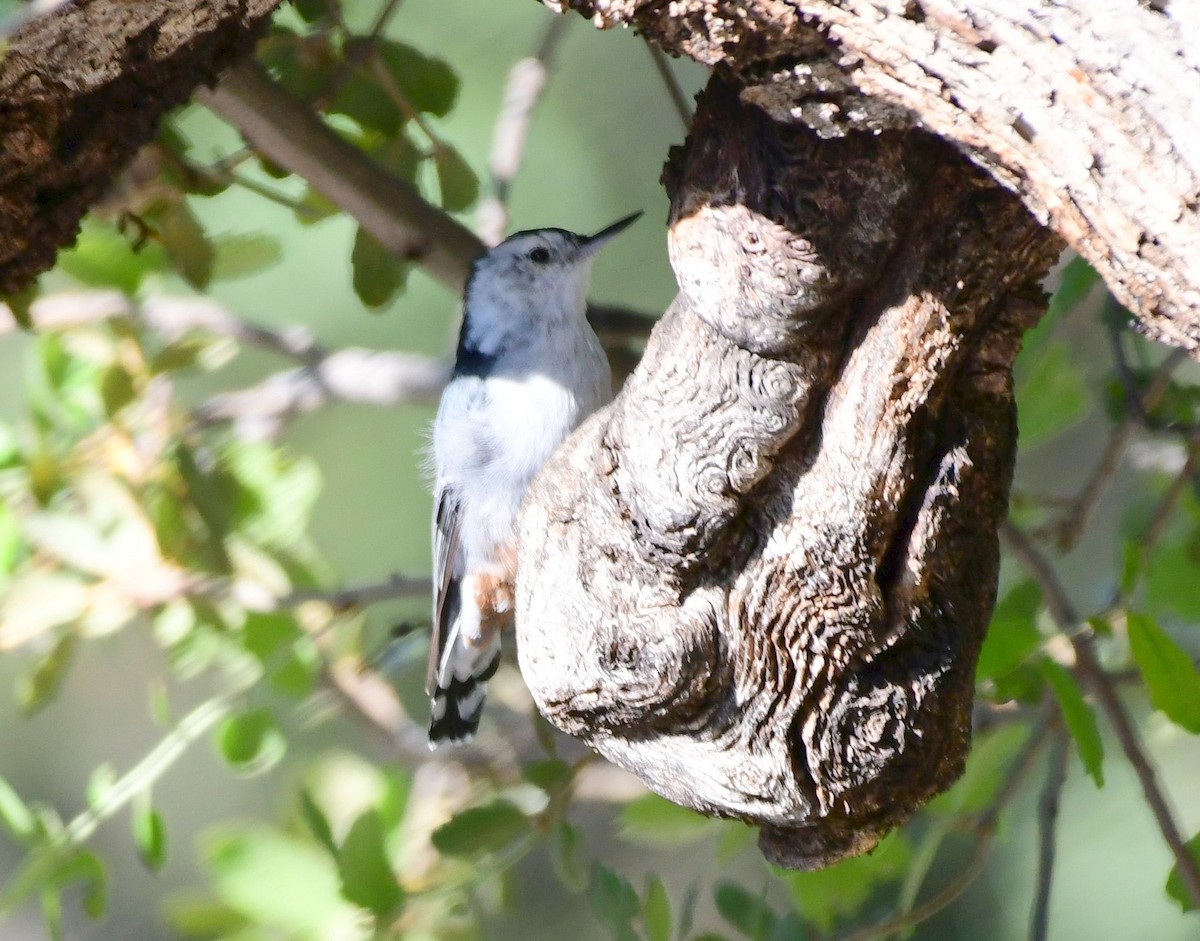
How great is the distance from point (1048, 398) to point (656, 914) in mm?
765

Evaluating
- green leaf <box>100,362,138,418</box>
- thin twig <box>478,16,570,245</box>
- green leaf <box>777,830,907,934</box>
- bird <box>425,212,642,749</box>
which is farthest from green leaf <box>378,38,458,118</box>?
green leaf <box>777,830,907,934</box>

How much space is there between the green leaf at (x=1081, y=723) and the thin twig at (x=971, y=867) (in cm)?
45

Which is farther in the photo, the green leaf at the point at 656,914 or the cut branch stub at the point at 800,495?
the green leaf at the point at 656,914

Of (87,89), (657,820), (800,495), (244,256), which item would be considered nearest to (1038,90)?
(800,495)

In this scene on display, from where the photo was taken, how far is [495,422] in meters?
1.63

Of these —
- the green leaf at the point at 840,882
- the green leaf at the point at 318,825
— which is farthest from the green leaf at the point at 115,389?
the green leaf at the point at 840,882

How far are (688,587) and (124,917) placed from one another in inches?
104

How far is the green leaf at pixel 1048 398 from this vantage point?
1.45 meters

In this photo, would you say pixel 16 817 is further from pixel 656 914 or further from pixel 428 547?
pixel 428 547

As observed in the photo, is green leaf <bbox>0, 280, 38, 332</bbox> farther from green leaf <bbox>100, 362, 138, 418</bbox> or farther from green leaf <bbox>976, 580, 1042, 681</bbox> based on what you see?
green leaf <bbox>976, 580, 1042, 681</bbox>

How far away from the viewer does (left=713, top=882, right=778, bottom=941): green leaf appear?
64.1 inches

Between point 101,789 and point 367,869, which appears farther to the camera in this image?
point 101,789

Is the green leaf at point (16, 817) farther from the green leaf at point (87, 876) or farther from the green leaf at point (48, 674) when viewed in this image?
the green leaf at point (48, 674)

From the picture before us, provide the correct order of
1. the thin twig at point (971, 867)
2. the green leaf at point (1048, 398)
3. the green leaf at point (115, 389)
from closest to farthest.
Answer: the green leaf at point (1048, 398)
the thin twig at point (971, 867)
the green leaf at point (115, 389)
